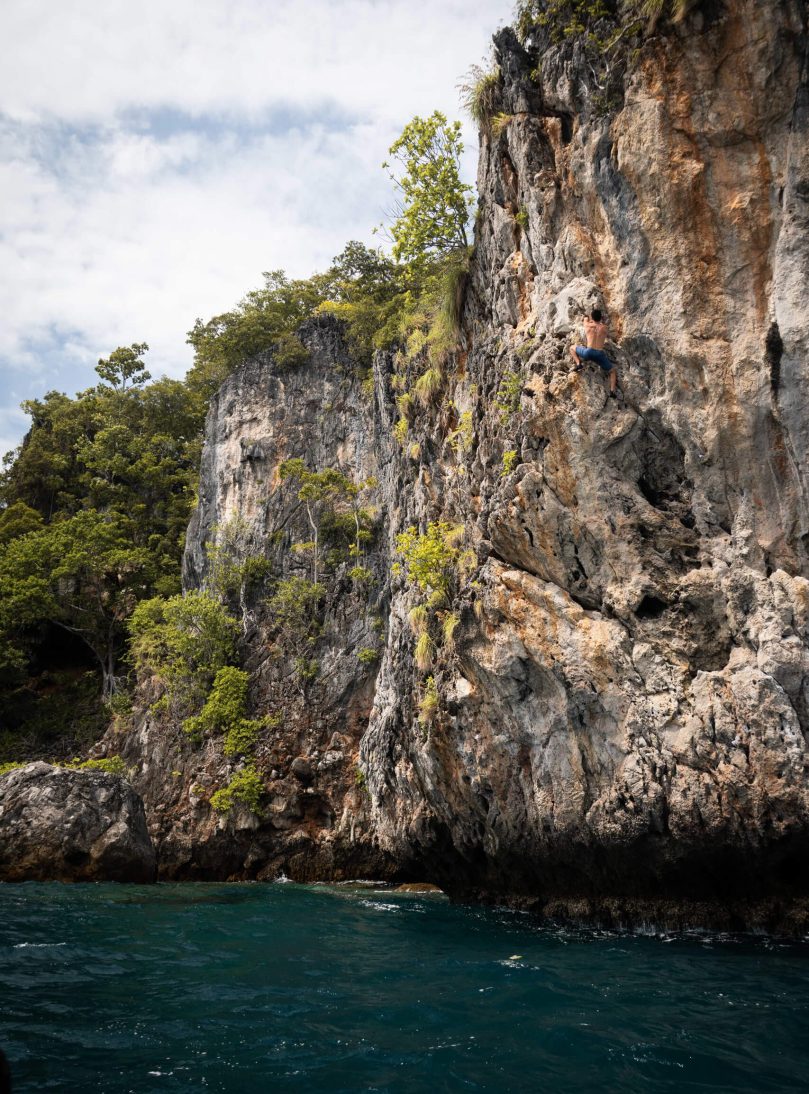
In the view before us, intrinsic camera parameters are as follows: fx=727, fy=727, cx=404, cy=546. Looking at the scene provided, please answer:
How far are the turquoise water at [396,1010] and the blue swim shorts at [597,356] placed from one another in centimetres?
802

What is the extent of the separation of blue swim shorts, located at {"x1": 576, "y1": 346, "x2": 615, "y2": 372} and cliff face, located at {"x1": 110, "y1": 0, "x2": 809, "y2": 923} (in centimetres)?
25

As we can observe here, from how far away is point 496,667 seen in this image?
40.7 ft

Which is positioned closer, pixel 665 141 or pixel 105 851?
pixel 665 141

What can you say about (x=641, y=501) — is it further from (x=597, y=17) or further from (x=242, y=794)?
(x=242, y=794)

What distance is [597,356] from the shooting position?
433 inches

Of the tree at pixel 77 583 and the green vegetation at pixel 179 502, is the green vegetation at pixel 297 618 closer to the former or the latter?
the green vegetation at pixel 179 502

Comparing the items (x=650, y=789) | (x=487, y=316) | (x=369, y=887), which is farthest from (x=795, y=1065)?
(x=369, y=887)

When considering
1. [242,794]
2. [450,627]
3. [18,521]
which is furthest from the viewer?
[18,521]

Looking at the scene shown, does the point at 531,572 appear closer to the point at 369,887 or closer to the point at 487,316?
the point at 487,316

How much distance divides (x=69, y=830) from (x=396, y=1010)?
13.3 metres

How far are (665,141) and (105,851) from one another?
738 inches

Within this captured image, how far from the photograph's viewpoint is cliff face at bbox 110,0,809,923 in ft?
31.7

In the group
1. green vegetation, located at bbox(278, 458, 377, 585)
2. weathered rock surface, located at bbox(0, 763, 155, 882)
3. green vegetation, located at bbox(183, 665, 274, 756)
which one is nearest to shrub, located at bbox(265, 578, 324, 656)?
green vegetation, located at bbox(278, 458, 377, 585)

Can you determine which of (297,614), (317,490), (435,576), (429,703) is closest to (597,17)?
(435,576)
